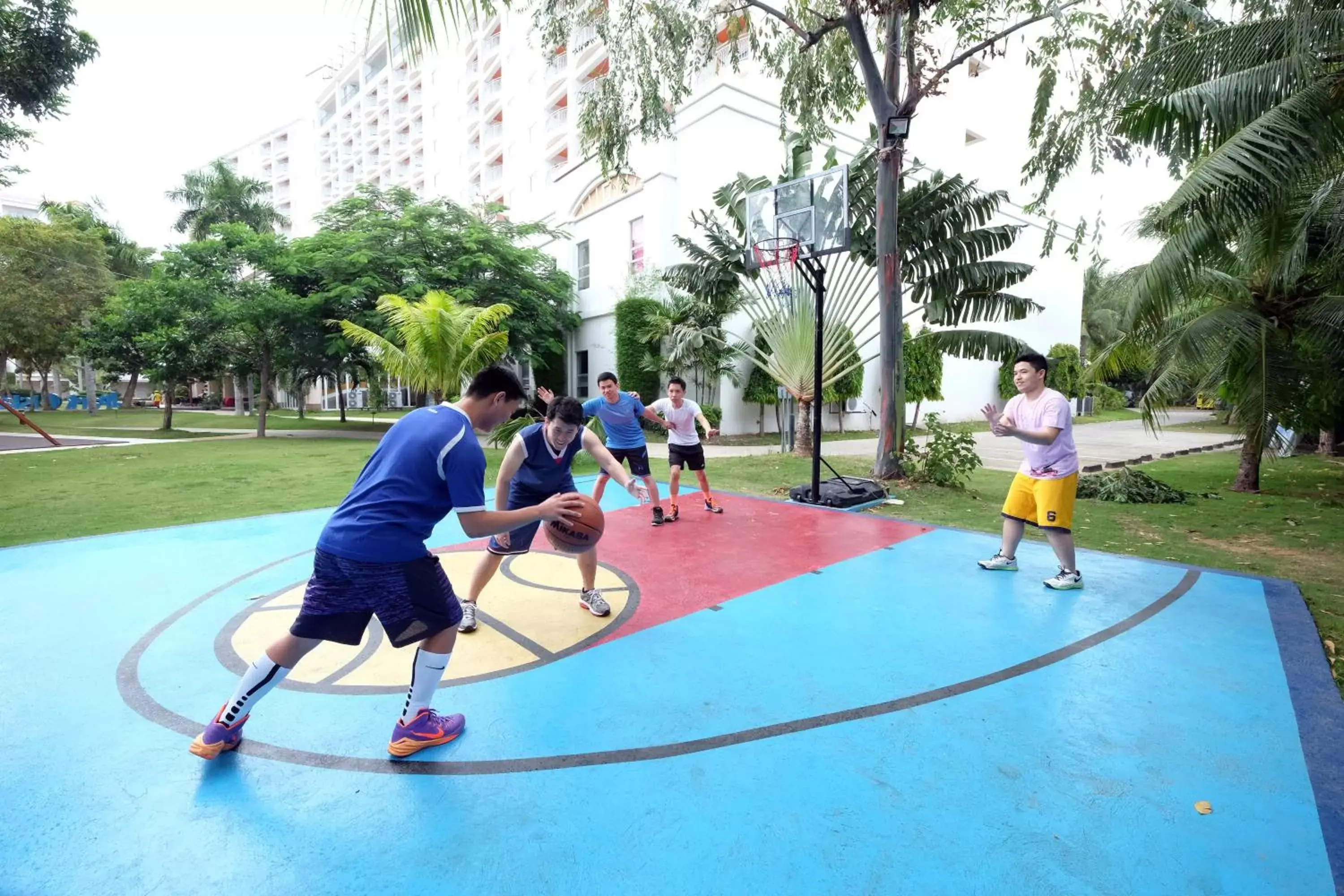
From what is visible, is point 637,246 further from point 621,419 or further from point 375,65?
Result: point 375,65

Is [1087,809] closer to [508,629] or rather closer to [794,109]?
[508,629]

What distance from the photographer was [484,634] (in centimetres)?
444

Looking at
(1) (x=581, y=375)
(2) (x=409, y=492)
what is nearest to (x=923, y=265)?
(2) (x=409, y=492)

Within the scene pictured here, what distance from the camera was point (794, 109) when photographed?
12.0m

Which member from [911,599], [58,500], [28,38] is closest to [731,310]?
[911,599]

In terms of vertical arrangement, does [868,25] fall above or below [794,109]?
above

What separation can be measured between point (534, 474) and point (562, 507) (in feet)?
5.43

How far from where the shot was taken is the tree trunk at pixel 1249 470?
1058 centimetres

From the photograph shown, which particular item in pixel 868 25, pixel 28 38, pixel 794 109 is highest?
pixel 28 38

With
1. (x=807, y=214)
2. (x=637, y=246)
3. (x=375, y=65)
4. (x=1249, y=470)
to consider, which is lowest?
(x=1249, y=470)

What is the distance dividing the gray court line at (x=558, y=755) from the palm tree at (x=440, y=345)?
1039 cm

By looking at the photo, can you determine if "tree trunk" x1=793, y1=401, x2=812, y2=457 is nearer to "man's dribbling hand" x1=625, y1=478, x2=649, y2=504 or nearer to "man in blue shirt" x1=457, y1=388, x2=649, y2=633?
"man in blue shirt" x1=457, y1=388, x2=649, y2=633

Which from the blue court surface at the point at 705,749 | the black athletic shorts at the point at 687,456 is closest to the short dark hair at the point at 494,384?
the blue court surface at the point at 705,749

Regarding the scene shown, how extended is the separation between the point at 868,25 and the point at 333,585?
12775mm
